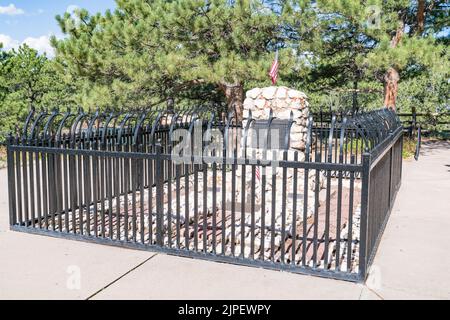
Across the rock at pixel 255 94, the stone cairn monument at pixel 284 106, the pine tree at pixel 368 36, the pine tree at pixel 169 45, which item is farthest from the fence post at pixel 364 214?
the pine tree at pixel 368 36

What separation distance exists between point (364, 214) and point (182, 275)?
1.73 metres

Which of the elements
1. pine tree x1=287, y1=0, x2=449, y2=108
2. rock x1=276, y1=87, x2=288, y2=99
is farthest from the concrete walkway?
pine tree x1=287, y1=0, x2=449, y2=108

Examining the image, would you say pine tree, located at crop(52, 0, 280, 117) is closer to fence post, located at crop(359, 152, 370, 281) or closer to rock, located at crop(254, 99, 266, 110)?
rock, located at crop(254, 99, 266, 110)

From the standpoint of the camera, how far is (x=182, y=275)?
Result: 4.30 meters

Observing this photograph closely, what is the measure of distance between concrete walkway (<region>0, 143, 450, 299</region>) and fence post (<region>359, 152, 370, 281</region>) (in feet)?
0.57

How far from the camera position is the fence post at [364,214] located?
4117 mm

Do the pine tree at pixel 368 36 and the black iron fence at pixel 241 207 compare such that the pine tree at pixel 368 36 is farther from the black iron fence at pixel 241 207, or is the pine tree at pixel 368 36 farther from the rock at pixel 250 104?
the black iron fence at pixel 241 207

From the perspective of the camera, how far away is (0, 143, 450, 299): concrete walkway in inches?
154

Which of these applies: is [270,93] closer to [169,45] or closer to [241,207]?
[241,207]

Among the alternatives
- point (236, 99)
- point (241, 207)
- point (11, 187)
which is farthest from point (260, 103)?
point (236, 99)

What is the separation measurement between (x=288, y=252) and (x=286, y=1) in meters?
8.13

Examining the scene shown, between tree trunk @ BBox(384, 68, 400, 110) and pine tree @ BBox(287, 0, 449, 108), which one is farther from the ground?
pine tree @ BBox(287, 0, 449, 108)

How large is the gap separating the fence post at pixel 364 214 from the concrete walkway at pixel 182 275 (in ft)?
0.57
